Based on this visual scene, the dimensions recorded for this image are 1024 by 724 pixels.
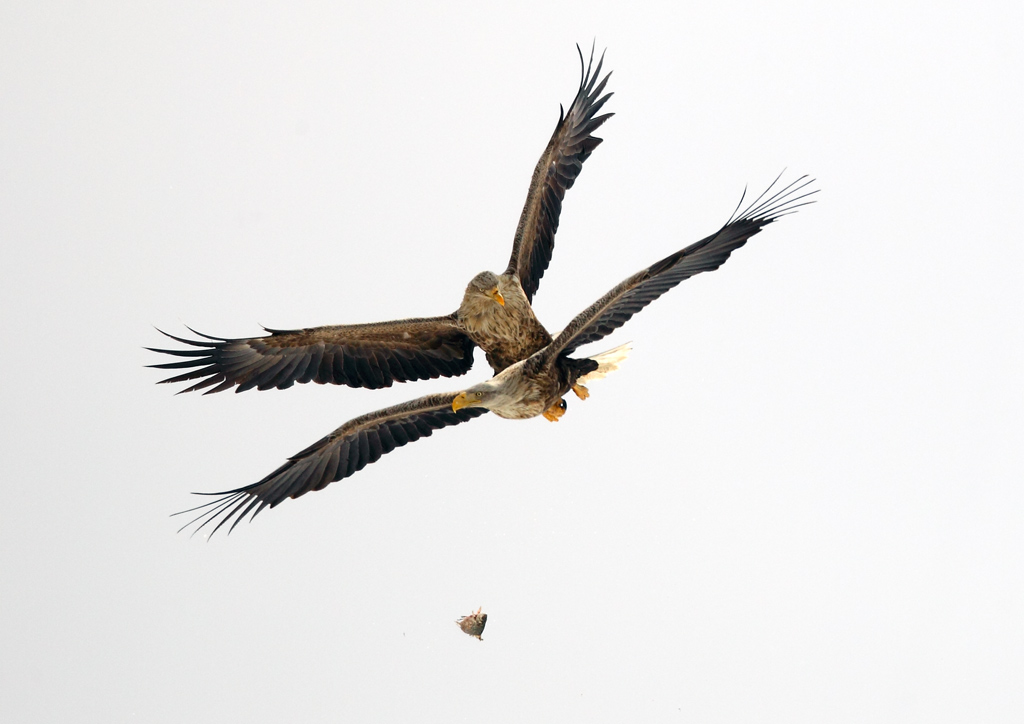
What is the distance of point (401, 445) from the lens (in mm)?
8258

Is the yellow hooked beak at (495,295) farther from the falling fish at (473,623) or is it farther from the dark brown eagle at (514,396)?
the falling fish at (473,623)

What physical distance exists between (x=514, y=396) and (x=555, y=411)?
878 millimetres

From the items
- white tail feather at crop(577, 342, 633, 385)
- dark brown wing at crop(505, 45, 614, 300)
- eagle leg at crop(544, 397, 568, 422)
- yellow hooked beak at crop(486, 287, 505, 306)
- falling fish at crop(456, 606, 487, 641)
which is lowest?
falling fish at crop(456, 606, 487, 641)

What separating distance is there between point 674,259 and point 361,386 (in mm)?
2987

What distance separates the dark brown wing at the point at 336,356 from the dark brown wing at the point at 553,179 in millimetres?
804

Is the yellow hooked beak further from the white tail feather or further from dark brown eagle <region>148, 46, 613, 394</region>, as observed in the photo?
the white tail feather

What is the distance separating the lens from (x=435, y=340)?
870 centimetres

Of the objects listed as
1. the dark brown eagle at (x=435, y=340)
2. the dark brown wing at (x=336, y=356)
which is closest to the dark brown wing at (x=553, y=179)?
the dark brown eagle at (x=435, y=340)

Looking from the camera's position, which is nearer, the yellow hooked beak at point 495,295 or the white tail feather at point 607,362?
the yellow hooked beak at point 495,295

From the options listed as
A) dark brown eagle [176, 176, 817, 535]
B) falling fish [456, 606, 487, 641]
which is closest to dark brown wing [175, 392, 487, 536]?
dark brown eagle [176, 176, 817, 535]

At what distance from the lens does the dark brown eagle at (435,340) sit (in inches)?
314

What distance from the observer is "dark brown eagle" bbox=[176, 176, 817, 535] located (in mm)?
7004

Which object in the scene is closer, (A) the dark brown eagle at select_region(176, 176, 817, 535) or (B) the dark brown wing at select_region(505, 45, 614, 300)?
(A) the dark brown eagle at select_region(176, 176, 817, 535)

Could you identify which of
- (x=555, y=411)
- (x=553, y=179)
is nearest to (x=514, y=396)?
(x=555, y=411)
